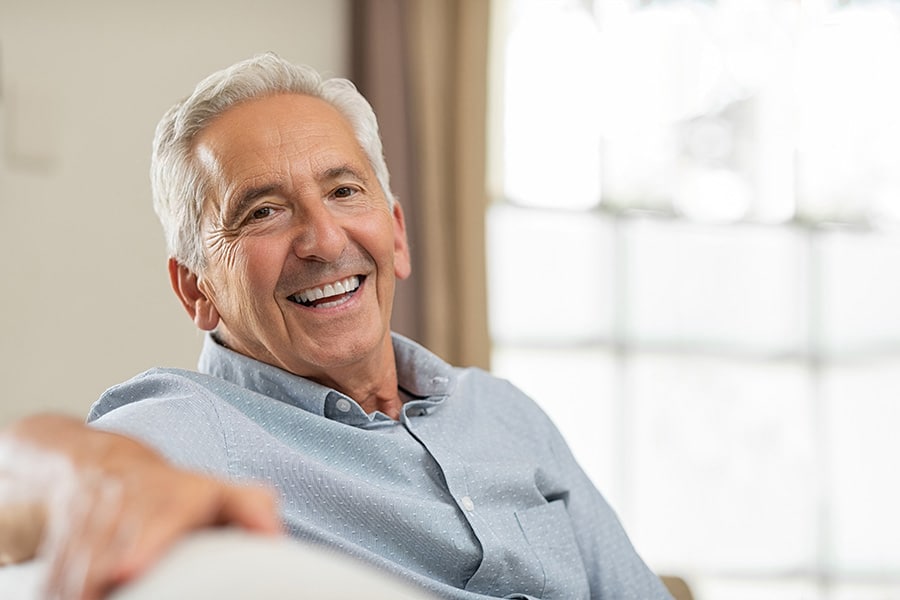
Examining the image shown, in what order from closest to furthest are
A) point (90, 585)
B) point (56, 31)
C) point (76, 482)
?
point (90, 585) < point (76, 482) < point (56, 31)

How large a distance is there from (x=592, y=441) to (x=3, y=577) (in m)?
3.03

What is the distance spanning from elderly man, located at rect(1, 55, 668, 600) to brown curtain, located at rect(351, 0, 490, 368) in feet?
4.67

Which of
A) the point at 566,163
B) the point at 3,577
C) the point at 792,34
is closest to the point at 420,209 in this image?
the point at 566,163

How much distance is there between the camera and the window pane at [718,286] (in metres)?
3.81

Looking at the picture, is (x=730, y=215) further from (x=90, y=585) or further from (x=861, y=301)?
(x=90, y=585)

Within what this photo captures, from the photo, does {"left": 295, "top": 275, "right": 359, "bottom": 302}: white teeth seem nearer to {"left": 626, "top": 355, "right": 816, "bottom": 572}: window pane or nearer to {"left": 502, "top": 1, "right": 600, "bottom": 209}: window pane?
{"left": 502, "top": 1, "right": 600, "bottom": 209}: window pane

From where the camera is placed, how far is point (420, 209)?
3416 millimetres

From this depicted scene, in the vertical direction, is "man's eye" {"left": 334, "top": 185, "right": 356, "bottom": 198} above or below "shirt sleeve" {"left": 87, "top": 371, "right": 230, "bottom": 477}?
above

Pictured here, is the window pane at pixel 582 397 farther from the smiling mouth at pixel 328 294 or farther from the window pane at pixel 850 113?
the smiling mouth at pixel 328 294

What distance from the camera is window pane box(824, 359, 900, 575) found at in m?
3.94

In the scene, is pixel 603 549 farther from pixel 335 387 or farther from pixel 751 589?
pixel 751 589

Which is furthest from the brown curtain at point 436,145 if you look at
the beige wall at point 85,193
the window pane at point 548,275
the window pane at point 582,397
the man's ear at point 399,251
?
the man's ear at point 399,251

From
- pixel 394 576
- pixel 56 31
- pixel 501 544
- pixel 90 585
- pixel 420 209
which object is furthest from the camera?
pixel 420 209

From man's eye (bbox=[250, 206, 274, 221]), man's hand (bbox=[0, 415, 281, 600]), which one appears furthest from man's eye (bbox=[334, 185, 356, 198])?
man's hand (bbox=[0, 415, 281, 600])
